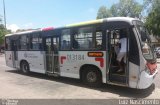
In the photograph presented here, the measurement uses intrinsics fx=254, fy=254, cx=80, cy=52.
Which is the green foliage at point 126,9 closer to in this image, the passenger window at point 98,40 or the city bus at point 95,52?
the city bus at point 95,52

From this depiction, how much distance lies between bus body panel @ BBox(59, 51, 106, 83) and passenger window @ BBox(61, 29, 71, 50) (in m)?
0.25

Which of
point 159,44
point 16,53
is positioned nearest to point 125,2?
point 159,44

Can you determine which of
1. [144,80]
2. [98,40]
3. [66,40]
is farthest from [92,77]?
[144,80]

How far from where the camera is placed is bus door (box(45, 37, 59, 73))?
40.3ft

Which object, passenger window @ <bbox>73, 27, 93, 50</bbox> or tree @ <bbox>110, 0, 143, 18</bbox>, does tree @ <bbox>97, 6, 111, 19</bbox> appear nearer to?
tree @ <bbox>110, 0, 143, 18</bbox>

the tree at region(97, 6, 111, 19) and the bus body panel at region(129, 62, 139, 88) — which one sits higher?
the tree at region(97, 6, 111, 19)

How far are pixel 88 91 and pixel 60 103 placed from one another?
202cm

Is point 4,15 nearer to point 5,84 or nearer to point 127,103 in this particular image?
point 5,84

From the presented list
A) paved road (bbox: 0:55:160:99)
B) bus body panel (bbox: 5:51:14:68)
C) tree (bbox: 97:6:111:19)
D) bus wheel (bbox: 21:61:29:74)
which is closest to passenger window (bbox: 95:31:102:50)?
paved road (bbox: 0:55:160:99)

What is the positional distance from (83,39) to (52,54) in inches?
95.6

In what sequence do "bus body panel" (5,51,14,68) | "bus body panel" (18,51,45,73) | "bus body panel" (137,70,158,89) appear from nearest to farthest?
"bus body panel" (137,70,158,89) < "bus body panel" (18,51,45,73) < "bus body panel" (5,51,14,68)

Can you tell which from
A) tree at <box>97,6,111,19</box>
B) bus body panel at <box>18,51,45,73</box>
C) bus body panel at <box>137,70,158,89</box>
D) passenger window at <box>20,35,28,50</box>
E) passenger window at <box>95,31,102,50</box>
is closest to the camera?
bus body panel at <box>137,70,158,89</box>

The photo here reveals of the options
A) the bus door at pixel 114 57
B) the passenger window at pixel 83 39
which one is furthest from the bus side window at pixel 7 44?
the bus door at pixel 114 57

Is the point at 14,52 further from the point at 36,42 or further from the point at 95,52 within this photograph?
the point at 95,52
